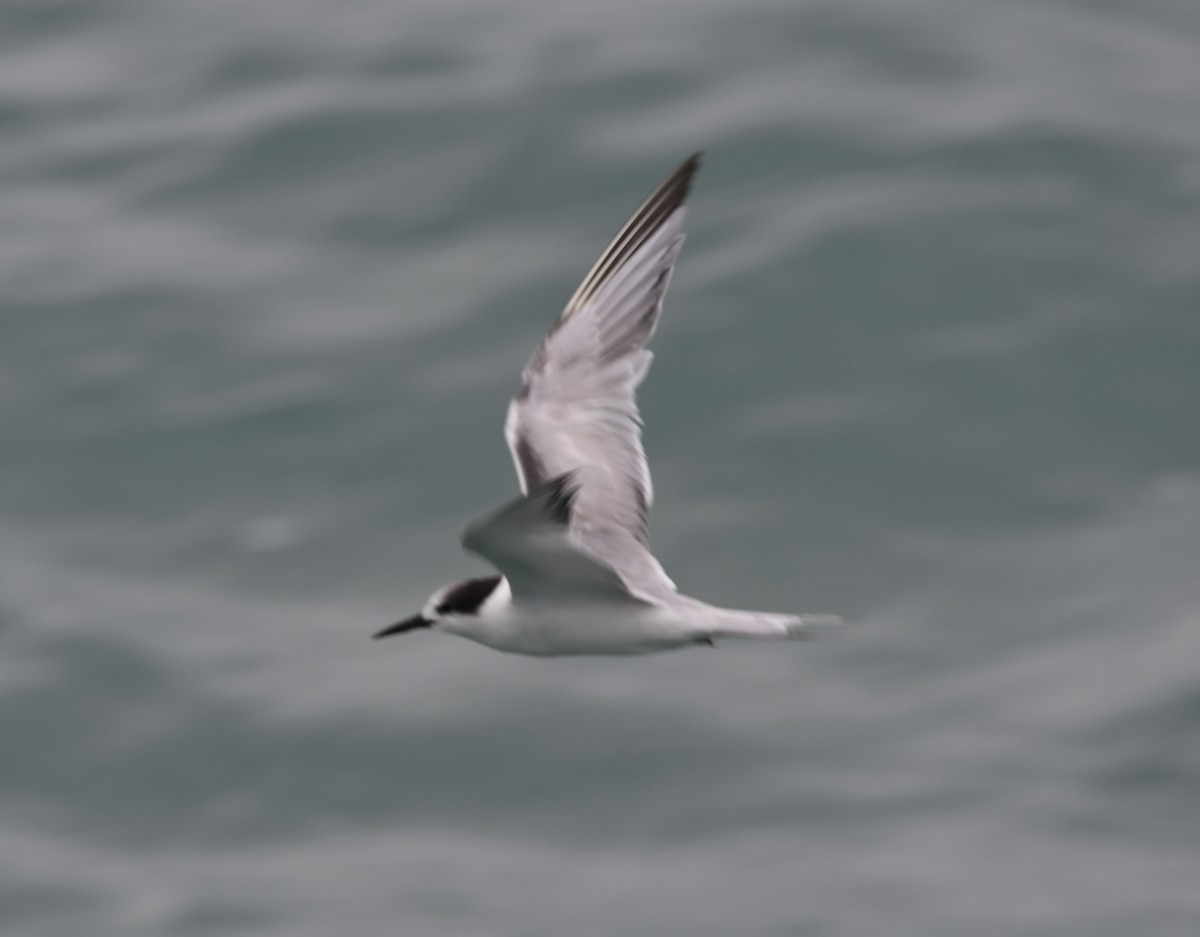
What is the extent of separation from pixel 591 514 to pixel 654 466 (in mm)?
4789

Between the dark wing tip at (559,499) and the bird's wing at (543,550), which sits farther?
the bird's wing at (543,550)

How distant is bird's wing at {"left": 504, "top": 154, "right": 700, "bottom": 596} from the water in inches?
152

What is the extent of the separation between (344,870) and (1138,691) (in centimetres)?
533

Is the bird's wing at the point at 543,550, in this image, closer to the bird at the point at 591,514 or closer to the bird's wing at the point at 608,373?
the bird at the point at 591,514

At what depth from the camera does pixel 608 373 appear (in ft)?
37.0

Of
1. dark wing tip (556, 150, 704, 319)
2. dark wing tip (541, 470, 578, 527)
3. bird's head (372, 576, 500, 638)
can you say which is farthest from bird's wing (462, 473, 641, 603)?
dark wing tip (556, 150, 704, 319)

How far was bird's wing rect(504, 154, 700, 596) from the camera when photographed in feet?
35.9

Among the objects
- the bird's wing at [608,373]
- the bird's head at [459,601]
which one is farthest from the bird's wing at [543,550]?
the bird's wing at [608,373]

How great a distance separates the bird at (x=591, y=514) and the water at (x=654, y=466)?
3856 millimetres

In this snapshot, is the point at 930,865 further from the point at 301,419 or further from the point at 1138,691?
the point at 301,419

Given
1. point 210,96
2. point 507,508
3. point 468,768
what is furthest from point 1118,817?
point 210,96

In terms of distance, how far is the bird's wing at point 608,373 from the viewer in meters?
11.0

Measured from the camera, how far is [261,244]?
17.6m

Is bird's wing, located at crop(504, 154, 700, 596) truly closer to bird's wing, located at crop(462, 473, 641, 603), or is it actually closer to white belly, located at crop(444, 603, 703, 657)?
white belly, located at crop(444, 603, 703, 657)
